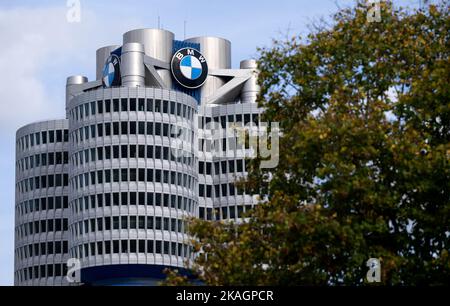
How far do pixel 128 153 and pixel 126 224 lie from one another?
11699mm

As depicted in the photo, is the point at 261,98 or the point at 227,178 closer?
the point at 261,98

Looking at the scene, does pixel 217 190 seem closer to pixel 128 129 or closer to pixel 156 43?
pixel 128 129

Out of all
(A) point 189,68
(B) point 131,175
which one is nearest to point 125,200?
(B) point 131,175

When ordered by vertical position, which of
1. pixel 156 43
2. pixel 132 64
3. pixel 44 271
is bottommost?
pixel 44 271

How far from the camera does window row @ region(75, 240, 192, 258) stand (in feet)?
580

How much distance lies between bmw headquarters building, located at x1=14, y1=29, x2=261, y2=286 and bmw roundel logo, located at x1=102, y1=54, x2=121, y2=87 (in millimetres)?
168

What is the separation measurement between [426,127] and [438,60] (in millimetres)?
2804

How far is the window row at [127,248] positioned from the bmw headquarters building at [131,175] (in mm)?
161

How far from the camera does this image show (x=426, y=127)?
4400cm

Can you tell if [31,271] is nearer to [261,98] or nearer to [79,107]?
[79,107]

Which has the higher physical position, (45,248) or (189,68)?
(189,68)

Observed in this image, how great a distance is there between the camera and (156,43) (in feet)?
648
